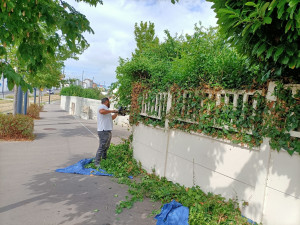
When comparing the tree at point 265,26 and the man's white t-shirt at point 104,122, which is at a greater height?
the tree at point 265,26

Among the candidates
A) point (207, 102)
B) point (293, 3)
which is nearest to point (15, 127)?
point (207, 102)

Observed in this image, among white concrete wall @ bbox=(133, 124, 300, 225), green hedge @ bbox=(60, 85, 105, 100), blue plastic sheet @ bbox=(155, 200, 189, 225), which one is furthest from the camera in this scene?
green hedge @ bbox=(60, 85, 105, 100)

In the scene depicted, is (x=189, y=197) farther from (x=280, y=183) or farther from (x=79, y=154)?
(x=79, y=154)

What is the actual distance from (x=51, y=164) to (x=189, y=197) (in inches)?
163

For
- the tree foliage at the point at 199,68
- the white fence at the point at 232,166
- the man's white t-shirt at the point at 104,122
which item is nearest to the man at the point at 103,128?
the man's white t-shirt at the point at 104,122

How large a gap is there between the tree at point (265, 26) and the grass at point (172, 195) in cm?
220

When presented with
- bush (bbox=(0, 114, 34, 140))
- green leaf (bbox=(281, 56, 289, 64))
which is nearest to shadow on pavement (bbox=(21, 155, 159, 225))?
green leaf (bbox=(281, 56, 289, 64))

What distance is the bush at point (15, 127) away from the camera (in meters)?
9.39

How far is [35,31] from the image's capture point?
11.1 ft

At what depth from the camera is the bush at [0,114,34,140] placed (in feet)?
30.8

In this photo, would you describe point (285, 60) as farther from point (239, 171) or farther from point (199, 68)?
point (199, 68)

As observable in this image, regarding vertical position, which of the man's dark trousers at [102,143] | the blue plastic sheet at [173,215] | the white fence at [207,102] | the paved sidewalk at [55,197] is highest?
the white fence at [207,102]

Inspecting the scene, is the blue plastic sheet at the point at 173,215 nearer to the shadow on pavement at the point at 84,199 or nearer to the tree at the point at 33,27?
the shadow on pavement at the point at 84,199

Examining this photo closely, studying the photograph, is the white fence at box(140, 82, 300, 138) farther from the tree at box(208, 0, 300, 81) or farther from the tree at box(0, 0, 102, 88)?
Result: the tree at box(0, 0, 102, 88)
